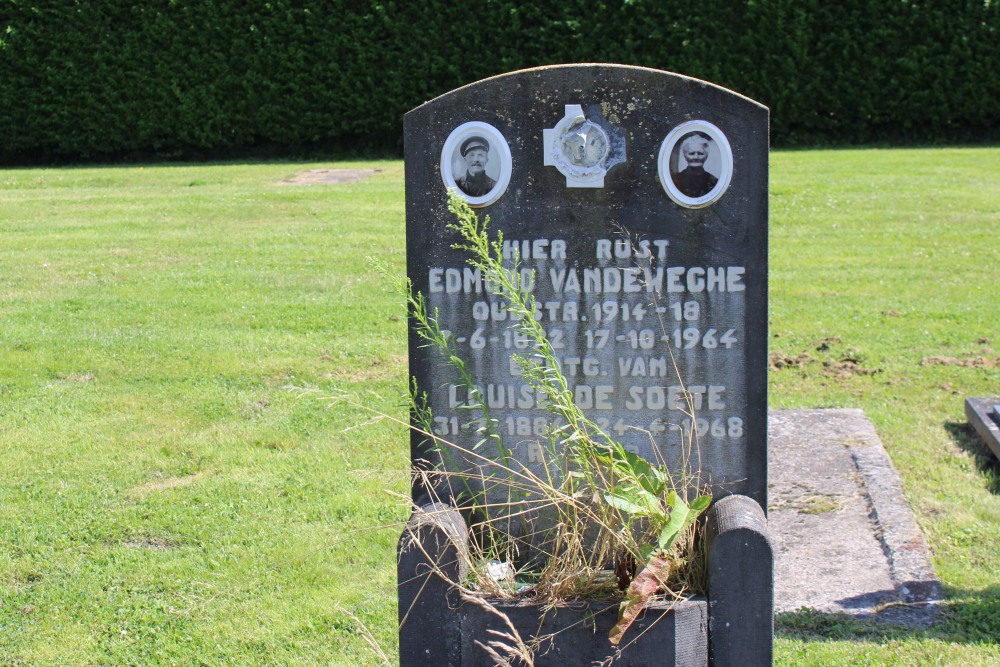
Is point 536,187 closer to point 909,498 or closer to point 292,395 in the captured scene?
point 909,498

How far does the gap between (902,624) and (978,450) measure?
1.81m

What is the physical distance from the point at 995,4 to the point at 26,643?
48.3 feet

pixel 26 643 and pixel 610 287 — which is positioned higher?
pixel 610 287

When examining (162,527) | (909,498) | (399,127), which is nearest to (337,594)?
(162,527)

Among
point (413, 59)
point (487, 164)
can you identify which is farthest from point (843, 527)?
point (413, 59)

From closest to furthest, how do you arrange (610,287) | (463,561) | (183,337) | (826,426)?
1. (463,561)
2. (610,287)
3. (826,426)
4. (183,337)

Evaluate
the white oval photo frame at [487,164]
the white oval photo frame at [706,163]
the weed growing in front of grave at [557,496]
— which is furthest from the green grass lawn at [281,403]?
the white oval photo frame at [706,163]

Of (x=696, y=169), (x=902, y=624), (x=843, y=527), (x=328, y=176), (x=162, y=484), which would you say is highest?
(x=328, y=176)

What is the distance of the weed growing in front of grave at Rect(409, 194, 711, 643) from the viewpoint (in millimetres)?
3232

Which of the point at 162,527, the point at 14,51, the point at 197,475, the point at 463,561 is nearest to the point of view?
the point at 463,561

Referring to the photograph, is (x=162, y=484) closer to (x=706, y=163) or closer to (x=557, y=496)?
(x=557, y=496)

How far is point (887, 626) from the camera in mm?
3801

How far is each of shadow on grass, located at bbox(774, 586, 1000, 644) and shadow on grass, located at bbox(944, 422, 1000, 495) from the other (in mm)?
1179

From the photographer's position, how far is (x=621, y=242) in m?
3.57
